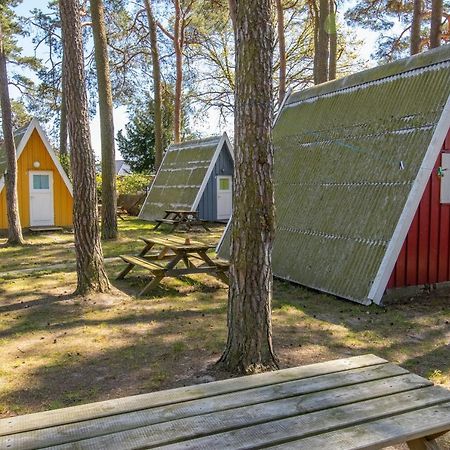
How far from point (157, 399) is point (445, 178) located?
6.61 metres

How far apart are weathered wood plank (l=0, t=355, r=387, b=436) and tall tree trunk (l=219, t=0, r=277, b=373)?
1255 mm

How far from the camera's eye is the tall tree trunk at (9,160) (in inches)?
537

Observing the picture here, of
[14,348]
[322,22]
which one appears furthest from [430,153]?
[322,22]

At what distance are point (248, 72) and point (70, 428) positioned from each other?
3.08m

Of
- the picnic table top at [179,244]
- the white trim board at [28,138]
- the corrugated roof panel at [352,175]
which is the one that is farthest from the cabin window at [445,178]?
the white trim board at [28,138]

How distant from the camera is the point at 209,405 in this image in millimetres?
2613

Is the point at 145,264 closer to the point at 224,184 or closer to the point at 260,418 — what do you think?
the point at 260,418

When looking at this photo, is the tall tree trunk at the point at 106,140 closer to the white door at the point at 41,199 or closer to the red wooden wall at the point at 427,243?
the white door at the point at 41,199

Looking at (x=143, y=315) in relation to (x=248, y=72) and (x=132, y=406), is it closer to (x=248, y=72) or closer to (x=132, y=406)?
(x=248, y=72)

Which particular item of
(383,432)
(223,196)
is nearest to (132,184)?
(223,196)

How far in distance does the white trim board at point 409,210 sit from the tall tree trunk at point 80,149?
428cm

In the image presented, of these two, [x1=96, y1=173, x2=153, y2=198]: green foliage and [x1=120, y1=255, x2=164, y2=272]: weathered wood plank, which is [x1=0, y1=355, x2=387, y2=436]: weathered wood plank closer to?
[x1=120, y1=255, x2=164, y2=272]: weathered wood plank

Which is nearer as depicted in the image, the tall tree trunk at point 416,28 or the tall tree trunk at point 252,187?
the tall tree trunk at point 252,187

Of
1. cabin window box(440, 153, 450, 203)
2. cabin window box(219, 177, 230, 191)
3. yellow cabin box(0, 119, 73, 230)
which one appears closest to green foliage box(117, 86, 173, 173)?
cabin window box(219, 177, 230, 191)
